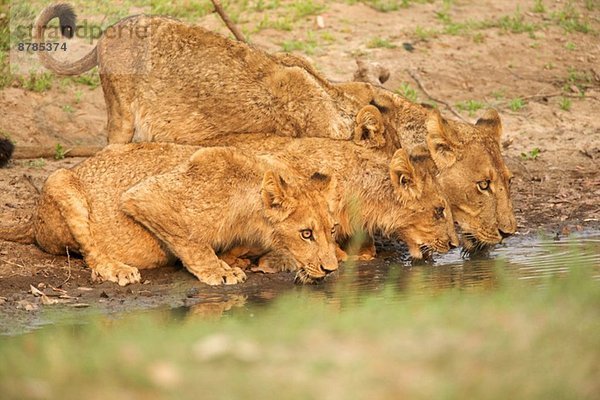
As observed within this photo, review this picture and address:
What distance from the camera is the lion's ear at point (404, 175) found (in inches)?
365

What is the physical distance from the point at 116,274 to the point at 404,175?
2.26 meters

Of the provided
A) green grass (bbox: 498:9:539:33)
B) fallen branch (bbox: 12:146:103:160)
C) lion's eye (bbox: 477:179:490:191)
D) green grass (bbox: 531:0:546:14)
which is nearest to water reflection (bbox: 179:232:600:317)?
lion's eye (bbox: 477:179:490:191)

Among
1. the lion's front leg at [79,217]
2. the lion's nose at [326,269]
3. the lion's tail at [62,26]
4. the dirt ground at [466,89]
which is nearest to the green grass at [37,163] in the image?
the dirt ground at [466,89]

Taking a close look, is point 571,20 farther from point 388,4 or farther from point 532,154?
point 532,154

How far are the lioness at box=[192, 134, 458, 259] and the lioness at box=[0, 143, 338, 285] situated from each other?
1.21 feet

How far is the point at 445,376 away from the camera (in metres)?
4.89

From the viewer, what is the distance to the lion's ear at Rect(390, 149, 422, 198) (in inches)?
365

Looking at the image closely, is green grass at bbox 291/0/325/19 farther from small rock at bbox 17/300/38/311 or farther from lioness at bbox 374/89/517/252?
small rock at bbox 17/300/38/311

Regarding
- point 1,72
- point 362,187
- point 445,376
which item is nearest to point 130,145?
point 362,187

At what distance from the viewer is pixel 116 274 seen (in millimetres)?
8750

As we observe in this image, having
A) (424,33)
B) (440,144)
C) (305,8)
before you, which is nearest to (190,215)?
(440,144)

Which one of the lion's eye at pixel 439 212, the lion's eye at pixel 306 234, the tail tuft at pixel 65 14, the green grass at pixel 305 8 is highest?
the tail tuft at pixel 65 14

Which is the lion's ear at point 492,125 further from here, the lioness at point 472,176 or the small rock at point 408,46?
the small rock at point 408,46

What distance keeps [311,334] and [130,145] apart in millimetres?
4291
